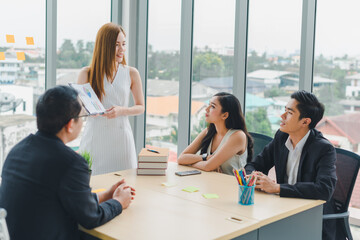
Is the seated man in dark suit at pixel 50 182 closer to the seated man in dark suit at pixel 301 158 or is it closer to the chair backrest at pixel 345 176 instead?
the seated man in dark suit at pixel 301 158

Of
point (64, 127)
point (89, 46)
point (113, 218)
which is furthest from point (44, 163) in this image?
point (89, 46)

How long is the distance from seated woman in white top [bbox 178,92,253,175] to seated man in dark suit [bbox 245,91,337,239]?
0.18m

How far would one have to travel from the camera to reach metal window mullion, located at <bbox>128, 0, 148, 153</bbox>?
17.3 ft

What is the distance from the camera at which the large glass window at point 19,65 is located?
4363mm

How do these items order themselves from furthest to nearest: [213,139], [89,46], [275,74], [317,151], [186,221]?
1. [89,46]
2. [275,74]
3. [213,139]
4. [317,151]
5. [186,221]

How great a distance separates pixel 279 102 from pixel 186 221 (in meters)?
2.32

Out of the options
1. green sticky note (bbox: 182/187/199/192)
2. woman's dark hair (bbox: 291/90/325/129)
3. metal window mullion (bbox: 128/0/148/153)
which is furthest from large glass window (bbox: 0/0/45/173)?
woman's dark hair (bbox: 291/90/325/129)

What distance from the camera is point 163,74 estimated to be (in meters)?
5.14

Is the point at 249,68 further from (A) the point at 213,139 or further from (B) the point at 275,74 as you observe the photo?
(A) the point at 213,139

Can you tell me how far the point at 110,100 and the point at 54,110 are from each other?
1640 millimetres

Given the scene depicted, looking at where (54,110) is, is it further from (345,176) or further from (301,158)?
Answer: (345,176)

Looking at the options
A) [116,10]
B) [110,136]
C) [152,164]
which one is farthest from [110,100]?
[116,10]

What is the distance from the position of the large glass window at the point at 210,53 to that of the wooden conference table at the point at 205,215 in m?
1.88

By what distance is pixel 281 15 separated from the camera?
4043 millimetres
